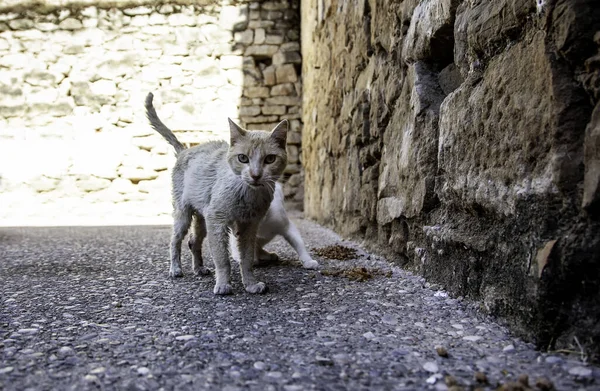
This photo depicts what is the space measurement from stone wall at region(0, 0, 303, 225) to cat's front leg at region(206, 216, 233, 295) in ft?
17.8

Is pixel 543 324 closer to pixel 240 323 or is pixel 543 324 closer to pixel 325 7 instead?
pixel 240 323

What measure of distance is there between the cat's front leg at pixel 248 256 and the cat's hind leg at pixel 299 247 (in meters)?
0.51

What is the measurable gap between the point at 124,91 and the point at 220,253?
6.36 meters

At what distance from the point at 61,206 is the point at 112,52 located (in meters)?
2.67

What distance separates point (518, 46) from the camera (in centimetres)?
132

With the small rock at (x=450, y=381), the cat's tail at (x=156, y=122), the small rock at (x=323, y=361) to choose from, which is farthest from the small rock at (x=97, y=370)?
the cat's tail at (x=156, y=122)

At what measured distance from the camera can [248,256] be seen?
2039 millimetres

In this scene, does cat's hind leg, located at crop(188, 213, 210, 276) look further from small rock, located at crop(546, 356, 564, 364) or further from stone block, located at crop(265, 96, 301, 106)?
stone block, located at crop(265, 96, 301, 106)

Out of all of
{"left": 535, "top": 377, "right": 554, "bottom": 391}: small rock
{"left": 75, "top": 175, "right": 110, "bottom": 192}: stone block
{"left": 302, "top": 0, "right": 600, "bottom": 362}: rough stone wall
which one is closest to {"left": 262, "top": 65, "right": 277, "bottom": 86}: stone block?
{"left": 75, "top": 175, "right": 110, "bottom": 192}: stone block

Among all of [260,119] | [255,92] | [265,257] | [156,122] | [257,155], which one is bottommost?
[265,257]

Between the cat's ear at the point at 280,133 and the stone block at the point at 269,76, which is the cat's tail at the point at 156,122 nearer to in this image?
the cat's ear at the point at 280,133

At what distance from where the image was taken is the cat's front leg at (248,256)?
1946 mm

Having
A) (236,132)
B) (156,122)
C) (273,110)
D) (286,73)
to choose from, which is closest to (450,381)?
(236,132)

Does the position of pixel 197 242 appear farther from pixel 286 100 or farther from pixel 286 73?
pixel 286 73
